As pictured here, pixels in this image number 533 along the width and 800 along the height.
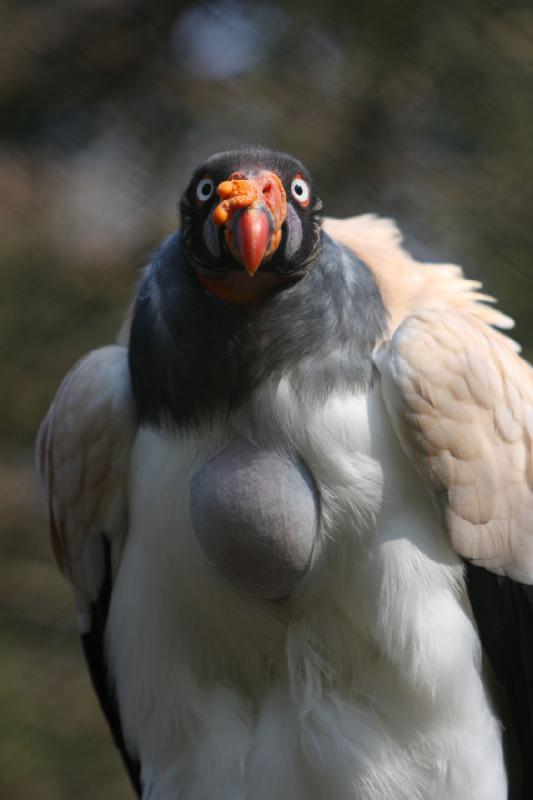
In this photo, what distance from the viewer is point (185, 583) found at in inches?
89.5

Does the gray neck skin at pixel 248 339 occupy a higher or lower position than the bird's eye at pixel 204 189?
lower

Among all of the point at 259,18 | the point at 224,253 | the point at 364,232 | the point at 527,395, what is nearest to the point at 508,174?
the point at 259,18

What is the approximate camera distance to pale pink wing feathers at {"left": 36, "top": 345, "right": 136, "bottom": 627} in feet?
7.64

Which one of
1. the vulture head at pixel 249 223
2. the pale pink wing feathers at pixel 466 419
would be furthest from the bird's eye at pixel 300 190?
the pale pink wing feathers at pixel 466 419

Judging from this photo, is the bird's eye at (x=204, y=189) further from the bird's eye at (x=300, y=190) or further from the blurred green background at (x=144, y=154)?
the blurred green background at (x=144, y=154)

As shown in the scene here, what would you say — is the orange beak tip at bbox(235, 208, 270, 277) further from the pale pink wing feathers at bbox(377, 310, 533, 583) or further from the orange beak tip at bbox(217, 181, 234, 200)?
the pale pink wing feathers at bbox(377, 310, 533, 583)

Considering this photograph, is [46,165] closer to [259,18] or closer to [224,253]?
[259,18]

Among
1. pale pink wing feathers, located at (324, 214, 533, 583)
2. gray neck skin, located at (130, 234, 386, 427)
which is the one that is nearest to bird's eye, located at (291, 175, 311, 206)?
gray neck skin, located at (130, 234, 386, 427)

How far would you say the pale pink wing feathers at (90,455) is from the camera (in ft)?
7.64

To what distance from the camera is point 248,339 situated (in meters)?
2.13

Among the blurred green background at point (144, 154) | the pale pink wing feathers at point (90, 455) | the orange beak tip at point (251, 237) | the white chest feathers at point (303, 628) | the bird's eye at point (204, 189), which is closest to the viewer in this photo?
the orange beak tip at point (251, 237)

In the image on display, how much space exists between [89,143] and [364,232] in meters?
2.37

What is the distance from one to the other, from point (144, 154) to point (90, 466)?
247 centimetres

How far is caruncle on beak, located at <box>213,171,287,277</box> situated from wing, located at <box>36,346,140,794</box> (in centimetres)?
46
